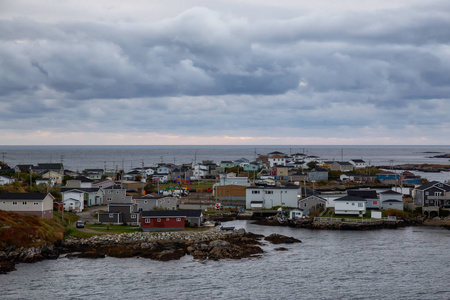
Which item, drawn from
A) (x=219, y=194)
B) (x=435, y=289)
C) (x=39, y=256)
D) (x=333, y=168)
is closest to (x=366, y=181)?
(x=333, y=168)

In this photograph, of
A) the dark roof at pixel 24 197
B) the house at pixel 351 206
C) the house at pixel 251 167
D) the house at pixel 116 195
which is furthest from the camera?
the house at pixel 251 167

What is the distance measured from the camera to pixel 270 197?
2452 inches

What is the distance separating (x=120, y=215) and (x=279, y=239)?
16.2 metres

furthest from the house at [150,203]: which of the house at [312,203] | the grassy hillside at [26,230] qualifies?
the house at [312,203]

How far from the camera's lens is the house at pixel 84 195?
188 ft

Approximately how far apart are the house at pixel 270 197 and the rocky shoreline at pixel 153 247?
698 inches

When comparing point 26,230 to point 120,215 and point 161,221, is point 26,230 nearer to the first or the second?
point 120,215

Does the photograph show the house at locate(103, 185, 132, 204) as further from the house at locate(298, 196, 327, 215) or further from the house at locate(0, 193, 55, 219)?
the house at locate(298, 196, 327, 215)

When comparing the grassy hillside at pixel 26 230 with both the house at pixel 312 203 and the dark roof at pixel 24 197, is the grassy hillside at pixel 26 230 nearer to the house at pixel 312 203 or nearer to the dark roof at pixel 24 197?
the dark roof at pixel 24 197

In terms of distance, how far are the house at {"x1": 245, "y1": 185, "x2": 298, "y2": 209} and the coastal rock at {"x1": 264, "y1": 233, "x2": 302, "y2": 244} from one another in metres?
17.2

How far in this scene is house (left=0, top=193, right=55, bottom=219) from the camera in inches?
1773

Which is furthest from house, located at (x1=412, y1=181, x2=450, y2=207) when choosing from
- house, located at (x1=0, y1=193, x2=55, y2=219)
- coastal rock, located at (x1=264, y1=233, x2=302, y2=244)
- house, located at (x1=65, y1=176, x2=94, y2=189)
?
house, located at (x1=65, y1=176, x2=94, y2=189)

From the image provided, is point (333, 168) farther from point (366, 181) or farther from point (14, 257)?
point (14, 257)

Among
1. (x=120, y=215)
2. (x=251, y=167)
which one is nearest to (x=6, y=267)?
(x=120, y=215)
